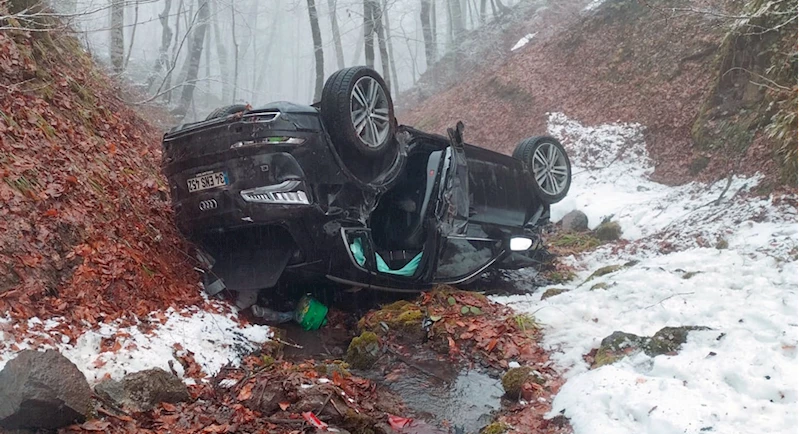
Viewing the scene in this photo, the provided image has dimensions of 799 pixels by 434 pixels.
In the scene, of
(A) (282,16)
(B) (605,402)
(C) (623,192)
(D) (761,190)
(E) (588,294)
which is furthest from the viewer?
(A) (282,16)

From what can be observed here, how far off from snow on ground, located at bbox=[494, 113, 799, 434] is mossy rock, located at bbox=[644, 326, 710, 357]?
0.07 metres

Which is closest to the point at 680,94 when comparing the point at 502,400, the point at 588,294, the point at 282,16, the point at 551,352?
the point at 588,294

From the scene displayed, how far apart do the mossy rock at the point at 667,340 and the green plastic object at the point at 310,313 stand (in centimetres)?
308

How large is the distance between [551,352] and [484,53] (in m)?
21.1

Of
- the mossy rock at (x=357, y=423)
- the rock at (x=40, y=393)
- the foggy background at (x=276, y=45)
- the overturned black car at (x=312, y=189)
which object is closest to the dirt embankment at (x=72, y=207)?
the overturned black car at (x=312, y=189)

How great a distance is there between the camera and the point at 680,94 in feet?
42.5

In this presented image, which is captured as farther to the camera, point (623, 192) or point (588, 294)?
point (623, 192)

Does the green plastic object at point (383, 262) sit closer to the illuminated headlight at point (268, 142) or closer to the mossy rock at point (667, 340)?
the illuminated headlight at point (268, 142)

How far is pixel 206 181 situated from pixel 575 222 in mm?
7785

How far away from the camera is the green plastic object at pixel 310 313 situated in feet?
19.0

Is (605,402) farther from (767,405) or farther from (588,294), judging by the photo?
(588,294)

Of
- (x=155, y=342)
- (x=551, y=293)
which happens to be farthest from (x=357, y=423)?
(x=551, y=293)

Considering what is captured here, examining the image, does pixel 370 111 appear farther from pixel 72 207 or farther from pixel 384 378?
pixel 72 207

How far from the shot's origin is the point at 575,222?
1101cm
